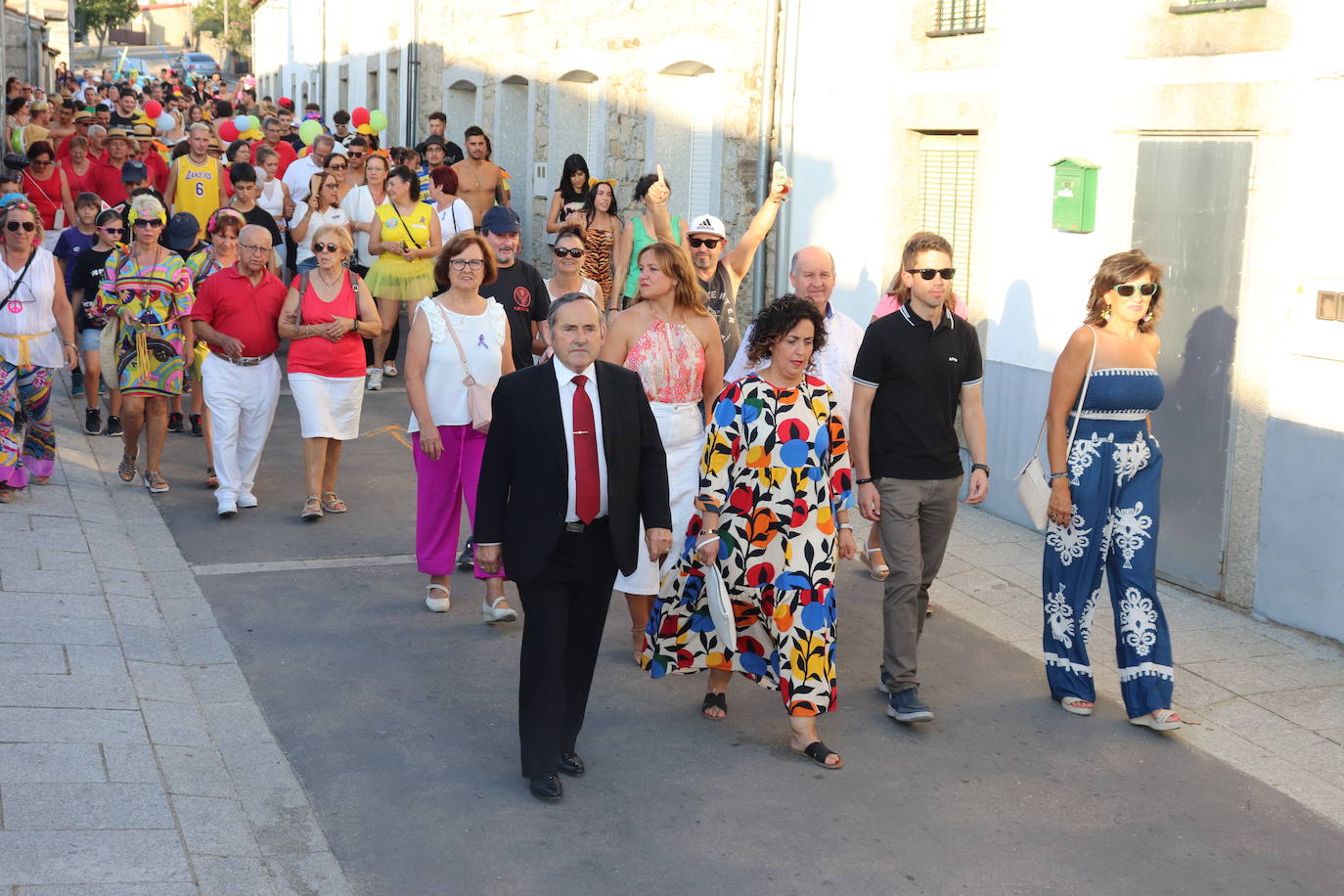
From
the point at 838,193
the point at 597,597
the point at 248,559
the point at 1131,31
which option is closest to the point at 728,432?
the point at 597,597

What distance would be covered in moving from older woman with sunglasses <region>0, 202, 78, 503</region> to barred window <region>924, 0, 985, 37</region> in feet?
20.2

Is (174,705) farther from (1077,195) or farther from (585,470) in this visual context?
(1077,195)

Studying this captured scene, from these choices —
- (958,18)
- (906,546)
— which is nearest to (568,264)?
(906,546)

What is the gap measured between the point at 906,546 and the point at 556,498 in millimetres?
1715

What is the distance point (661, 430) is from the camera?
269 inches

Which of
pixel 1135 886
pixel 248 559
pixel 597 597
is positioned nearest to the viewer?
pixel 1135 886

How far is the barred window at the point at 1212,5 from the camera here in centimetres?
808

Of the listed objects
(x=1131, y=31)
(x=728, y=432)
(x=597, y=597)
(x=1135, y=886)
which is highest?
(x=1131, y=31)

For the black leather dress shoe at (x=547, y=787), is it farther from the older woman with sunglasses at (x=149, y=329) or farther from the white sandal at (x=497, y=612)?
the older woman with sunglasses at (x=149, y=329)

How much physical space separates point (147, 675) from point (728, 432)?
2.60 m

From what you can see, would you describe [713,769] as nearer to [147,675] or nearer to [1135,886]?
[1135,886]

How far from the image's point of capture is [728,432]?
596 cm

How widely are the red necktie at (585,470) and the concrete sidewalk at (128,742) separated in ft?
4.59

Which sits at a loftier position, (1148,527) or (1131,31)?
(1131,31)
